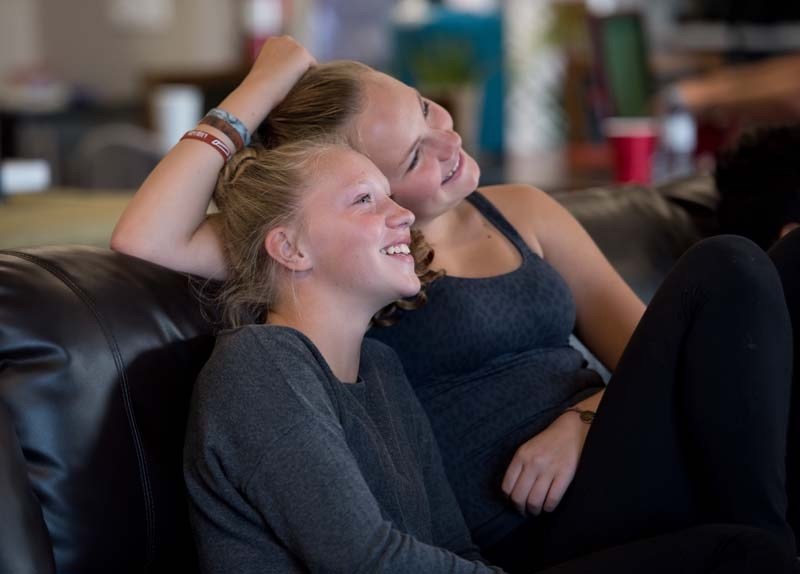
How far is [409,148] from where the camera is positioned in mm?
1574

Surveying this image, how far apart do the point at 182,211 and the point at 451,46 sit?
7.76ft

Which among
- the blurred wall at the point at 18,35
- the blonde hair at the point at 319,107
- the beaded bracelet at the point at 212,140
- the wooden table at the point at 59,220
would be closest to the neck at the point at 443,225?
the blonde hair at the point at 319,107

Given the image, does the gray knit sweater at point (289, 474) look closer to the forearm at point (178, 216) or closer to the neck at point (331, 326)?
the neck at point (331, 326)

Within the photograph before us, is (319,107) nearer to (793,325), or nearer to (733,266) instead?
(733,266)

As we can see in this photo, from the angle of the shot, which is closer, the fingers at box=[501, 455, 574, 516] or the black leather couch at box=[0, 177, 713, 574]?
the black leather couch at box=[0, 177, 713, 574]

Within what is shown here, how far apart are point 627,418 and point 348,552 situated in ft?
1.42

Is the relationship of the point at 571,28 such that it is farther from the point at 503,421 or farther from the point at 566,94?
the point at 503,421

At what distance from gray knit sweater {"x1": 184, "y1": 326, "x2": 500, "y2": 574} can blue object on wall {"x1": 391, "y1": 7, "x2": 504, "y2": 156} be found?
2.49 meters

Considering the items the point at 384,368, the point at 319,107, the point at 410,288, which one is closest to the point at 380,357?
the point at 384,368

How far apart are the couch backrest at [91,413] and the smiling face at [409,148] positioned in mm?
352

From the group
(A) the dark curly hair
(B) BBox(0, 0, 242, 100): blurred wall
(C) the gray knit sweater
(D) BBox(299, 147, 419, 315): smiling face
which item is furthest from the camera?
(B) BBox(0, 0, 242, 100): blurred wall

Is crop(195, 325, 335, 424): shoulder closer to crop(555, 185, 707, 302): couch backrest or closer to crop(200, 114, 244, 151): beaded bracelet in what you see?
crop(200, 114, 244, 151): beaded bracelet

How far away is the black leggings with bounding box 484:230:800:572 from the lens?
4.43 ft

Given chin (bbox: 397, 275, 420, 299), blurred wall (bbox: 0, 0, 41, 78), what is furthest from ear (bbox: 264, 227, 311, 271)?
blurred wall (bbox: 0, 0, 41, 78)
